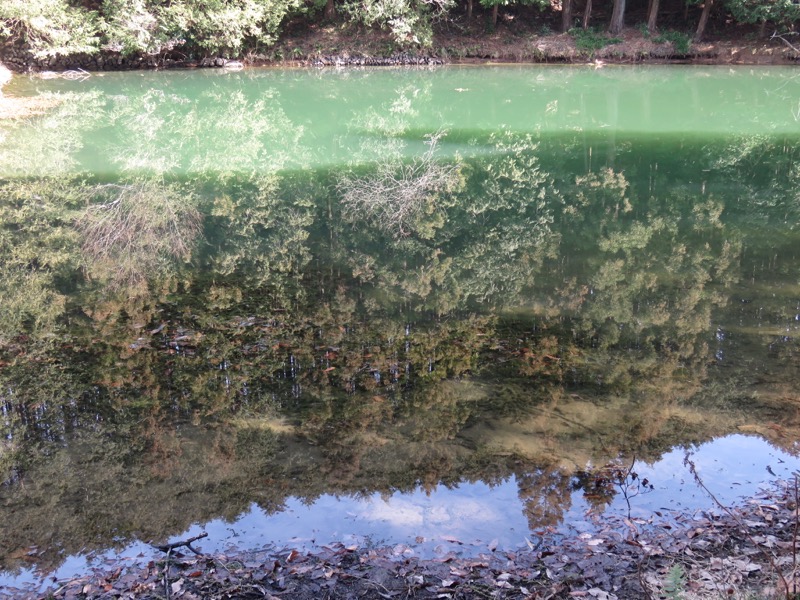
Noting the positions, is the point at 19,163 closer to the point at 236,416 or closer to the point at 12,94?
the point at 12,94

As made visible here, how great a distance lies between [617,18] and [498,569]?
101 ft

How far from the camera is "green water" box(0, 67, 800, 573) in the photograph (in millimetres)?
5152

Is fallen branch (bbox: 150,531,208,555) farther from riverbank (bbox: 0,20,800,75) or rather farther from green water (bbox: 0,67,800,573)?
riverbank (bbox: 0,20,800,75)

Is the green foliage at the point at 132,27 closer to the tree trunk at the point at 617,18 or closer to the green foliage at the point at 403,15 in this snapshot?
the green foliage at the point at 403,15

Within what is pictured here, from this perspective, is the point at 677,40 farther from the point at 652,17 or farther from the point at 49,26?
the point at 49,26

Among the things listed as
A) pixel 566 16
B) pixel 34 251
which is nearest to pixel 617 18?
pixel 566 16

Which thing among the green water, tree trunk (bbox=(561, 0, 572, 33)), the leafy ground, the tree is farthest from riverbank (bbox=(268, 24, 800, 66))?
the leafy ground

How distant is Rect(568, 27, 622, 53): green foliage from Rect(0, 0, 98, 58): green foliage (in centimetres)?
1943

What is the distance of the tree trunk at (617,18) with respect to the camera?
2972 cm

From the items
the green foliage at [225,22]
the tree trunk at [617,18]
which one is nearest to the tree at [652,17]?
the tree trunk at [617,18]

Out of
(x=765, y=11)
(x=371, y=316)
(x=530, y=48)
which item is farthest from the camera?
(x=530, y=48)

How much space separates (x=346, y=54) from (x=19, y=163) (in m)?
18.2

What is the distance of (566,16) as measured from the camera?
3055 centimetres

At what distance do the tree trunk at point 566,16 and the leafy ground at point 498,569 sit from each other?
97.9ft
